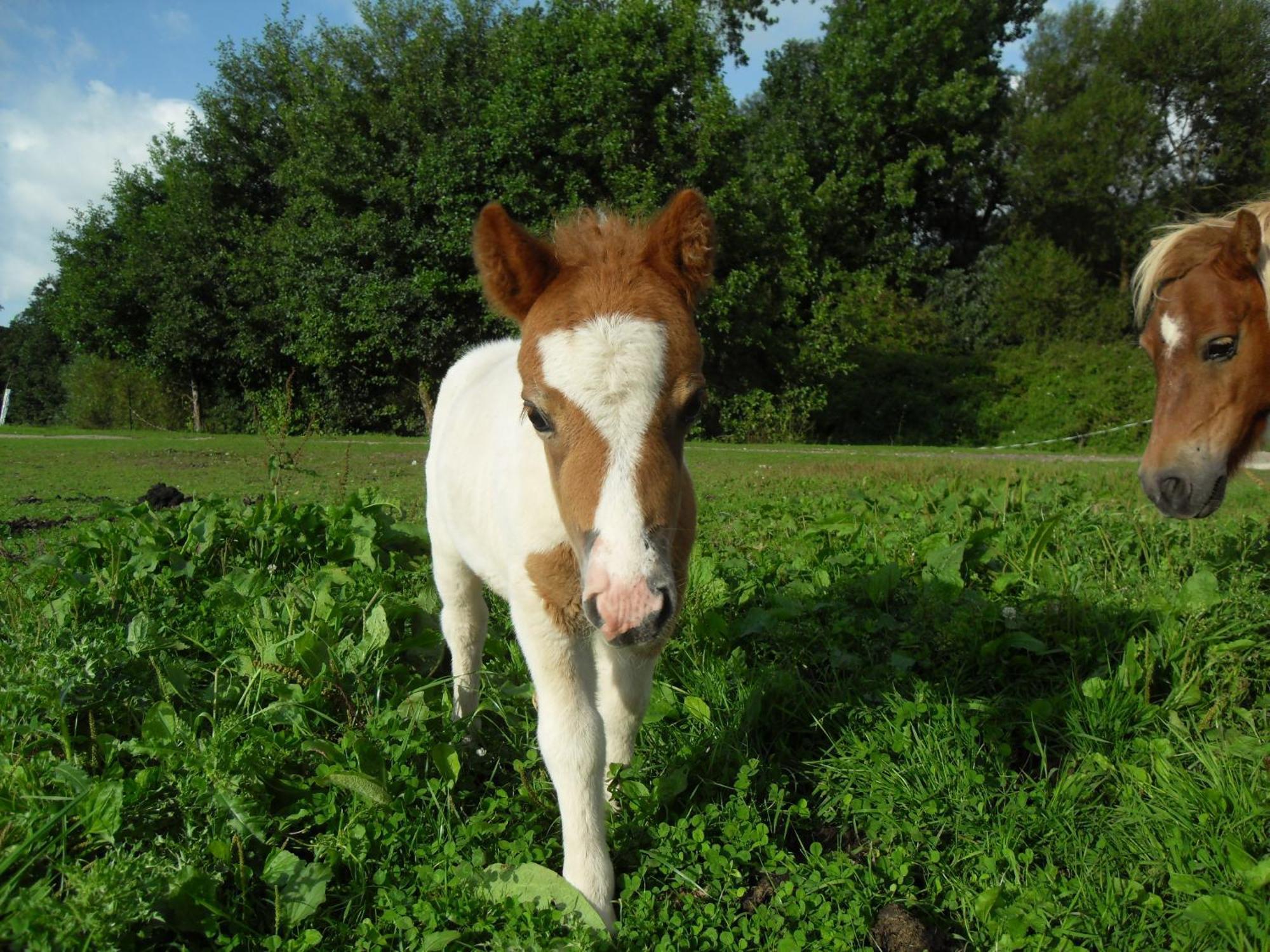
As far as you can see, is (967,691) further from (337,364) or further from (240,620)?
(337,364)

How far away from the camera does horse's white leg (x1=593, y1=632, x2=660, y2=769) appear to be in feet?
9.49

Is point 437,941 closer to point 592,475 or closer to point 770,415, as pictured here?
point 592,475

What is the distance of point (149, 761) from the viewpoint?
9.00 feet

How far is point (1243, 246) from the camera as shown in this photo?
410 centimetres

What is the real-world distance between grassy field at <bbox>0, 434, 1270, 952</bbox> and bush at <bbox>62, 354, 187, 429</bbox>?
3057 cm

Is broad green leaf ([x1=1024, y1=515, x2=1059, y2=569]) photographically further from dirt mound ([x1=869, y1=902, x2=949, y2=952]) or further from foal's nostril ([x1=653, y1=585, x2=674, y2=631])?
foal's nostril ([x1=653, y1=585, x2=674, y2=631])

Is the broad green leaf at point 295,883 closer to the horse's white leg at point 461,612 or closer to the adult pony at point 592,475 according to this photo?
the adult pony at point 592,475

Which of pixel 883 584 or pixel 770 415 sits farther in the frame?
pixel 770 415

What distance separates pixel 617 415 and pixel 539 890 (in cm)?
141

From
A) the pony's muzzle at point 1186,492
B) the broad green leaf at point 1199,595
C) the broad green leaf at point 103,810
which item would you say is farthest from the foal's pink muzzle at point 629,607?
the pony's muzzle at point 1186,492

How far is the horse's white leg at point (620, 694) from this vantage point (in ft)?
9.49


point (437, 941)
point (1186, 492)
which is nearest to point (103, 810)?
point (437, 941)

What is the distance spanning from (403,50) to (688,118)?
8862mm

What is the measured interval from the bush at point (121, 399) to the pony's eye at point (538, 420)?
107 feet
